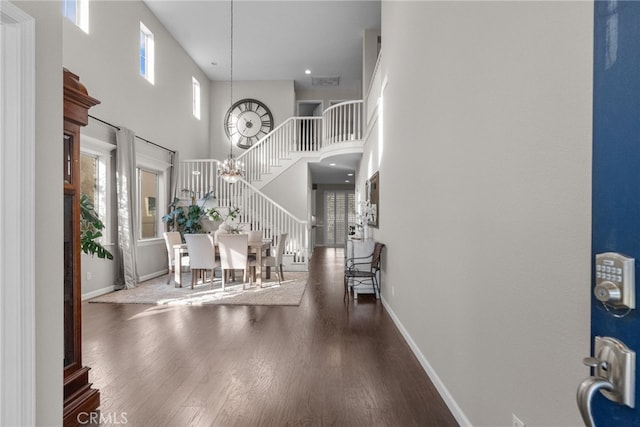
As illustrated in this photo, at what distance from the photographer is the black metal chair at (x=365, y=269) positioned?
4.76 metres

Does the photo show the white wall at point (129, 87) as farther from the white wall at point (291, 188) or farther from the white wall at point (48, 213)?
the white wall at point (48, 213)

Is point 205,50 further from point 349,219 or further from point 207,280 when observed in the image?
point 349,219

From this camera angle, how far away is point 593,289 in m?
0.59

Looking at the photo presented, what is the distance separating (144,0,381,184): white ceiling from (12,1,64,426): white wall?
20.8ft

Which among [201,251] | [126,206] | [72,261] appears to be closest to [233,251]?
[201,251]

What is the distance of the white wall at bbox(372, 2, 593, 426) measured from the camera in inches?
42.7

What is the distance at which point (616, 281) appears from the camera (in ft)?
1.76

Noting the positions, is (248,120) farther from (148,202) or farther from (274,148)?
(148,202)

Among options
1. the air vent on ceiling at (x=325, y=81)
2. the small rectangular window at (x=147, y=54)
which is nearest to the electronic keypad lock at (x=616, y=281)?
the small rectangular window at (x=147, y=54)

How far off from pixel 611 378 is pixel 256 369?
2578mm

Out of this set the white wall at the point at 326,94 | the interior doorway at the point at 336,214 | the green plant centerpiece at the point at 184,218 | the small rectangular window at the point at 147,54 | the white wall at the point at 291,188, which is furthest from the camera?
the interior doorway at the point at 336,214

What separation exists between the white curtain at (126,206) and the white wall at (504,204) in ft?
16.4

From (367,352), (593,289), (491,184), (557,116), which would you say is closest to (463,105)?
(491,184)

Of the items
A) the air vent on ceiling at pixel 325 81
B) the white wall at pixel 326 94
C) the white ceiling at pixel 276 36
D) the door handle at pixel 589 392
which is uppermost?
the white ceiling at pixel 276 36
